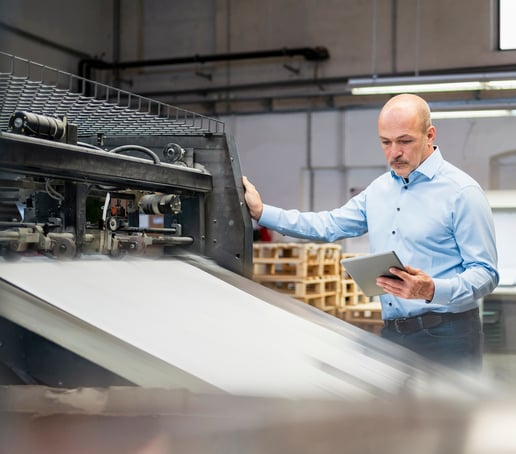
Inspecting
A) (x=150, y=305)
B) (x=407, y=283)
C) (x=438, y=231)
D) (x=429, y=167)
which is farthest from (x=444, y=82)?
(x=150, y=305)

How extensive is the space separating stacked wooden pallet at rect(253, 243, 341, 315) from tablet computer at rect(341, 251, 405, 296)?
14.0 feet

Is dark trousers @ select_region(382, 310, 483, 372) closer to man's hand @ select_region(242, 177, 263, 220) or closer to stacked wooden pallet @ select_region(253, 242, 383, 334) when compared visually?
man's hand @ select_region(242, 177, 263, 220)

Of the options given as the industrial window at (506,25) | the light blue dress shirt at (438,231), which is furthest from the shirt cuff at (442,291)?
the industrial window at (506,25)

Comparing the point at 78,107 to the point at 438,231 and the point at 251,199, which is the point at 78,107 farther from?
the point at 438,231

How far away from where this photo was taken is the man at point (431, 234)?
6.82 feet

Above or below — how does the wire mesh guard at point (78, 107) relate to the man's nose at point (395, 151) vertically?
above

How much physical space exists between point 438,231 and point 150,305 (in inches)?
46.2

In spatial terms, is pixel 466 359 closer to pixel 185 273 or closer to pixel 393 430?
pixel 185 273

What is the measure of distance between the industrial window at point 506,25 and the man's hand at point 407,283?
6.15 meters

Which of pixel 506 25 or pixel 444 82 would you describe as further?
pixel 506 25

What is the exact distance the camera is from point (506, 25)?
7676mm

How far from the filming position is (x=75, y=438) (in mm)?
710

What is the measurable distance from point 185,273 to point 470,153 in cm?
691

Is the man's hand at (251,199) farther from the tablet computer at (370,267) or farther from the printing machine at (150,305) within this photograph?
the tablet computer at (370,267)
